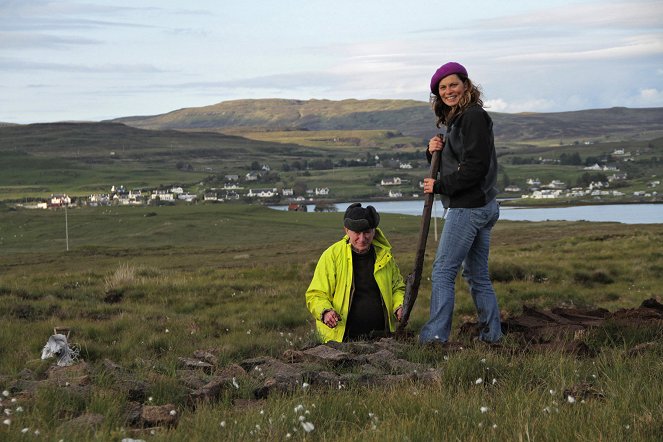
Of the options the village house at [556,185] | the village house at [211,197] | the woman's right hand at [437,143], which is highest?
the woman's right hand at [437,143]

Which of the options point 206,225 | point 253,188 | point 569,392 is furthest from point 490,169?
point 253,188

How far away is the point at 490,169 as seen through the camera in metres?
7.87

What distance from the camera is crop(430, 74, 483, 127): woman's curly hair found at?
25.6 ft

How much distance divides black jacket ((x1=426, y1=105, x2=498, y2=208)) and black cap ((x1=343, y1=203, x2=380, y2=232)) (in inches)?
32.7

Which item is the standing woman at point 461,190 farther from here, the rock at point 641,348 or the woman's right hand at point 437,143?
the rock at point 641,348

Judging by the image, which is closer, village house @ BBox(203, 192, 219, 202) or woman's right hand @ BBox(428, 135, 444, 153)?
woman's right hand @ BBox(428, 135, 444, 153)

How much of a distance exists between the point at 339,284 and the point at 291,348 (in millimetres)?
868

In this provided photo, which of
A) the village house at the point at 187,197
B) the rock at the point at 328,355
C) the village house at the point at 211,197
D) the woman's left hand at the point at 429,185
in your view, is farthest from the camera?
the village house at the point at 211,197

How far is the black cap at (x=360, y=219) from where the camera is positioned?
8.36 meters

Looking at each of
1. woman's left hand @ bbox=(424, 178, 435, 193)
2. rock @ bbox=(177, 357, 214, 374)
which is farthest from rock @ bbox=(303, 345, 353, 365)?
woman's left hand @ bbox=(424, 178, 435, 193)

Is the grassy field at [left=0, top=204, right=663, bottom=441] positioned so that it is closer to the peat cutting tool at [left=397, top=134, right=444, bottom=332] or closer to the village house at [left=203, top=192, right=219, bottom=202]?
the peat cutting tool at [left=397, top=134, right=444, bottom=332]

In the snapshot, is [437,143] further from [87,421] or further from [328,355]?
[87,421]

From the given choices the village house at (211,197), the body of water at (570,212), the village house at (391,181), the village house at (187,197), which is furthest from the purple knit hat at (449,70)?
the village house at (391,181)

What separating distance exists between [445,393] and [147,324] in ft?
25.1
